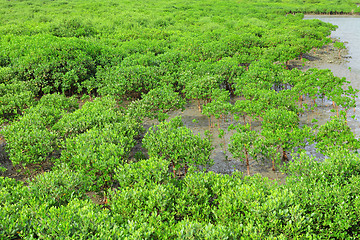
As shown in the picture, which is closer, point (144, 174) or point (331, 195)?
point (331, 195)

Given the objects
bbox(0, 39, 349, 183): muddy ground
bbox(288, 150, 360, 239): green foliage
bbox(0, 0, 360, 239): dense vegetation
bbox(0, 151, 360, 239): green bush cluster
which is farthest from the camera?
bbox(0, 39, 349, 183): muddy ground

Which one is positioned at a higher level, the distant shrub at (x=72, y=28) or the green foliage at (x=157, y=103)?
the distant shrub at (x=72, y=28)

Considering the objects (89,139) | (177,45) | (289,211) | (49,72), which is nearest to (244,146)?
(289,211)

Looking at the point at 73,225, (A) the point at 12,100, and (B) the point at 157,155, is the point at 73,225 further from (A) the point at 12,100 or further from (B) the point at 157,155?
(A) the point at 12,100

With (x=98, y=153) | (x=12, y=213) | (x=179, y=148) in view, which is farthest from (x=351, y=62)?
(x=12, y=213)

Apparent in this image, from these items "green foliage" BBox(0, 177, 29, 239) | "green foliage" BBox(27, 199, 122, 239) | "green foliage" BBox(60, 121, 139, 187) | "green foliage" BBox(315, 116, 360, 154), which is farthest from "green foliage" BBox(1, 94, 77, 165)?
"green foliage" BBox(315, 116, 360, 154)

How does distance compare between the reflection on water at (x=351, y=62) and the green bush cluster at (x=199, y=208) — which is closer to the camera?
the green bush cluster at (x=199, y=208)

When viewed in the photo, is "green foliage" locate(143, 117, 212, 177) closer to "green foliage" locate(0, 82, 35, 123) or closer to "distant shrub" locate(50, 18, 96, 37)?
"green foliage" locate(0, 82, 35, 123)

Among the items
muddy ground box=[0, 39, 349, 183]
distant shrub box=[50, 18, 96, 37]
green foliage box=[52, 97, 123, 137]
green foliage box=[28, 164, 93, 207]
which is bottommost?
muddy ground box=[0, 39, 349, 183]

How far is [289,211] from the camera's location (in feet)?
42.8

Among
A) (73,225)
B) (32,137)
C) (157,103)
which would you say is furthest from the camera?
(157,103)

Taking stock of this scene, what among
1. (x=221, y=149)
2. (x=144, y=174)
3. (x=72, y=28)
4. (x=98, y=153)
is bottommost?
(x=221, y=149)

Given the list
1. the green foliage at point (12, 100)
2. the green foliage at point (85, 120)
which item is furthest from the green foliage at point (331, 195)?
the green foliage at point (12, 100)

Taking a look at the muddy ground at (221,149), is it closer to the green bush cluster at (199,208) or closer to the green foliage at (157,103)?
the green foliage at (157,103)
